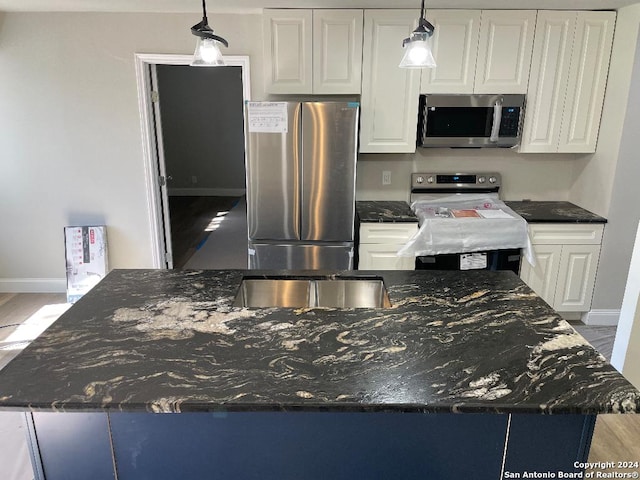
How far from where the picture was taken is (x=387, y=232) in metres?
3.30

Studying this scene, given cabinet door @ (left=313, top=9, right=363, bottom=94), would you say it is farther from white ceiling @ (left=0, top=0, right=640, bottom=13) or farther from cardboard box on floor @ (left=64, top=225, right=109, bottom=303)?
cardboard box on floor @ (left=64, top=225, right=109, bottom=303)

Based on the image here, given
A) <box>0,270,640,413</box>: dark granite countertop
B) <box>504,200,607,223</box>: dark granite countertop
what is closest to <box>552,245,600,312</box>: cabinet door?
<box>504,200,607,223</box>: dark granite countertop

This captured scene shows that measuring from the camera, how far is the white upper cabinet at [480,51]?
3.14 meters

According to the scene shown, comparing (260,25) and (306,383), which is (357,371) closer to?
(306,383)

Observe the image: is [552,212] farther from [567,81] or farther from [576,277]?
[567,81]

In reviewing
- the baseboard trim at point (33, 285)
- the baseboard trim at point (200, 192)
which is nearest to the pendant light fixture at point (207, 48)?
the baseboard trim at point (33, 285)

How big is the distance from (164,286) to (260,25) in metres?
2.35

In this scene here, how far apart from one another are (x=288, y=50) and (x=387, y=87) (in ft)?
2.41

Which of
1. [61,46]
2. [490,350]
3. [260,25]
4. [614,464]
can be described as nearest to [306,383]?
[490,350]

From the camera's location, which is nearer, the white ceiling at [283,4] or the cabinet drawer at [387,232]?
the white ceiling at [283,4]

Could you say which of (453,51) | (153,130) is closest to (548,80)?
(453,51)

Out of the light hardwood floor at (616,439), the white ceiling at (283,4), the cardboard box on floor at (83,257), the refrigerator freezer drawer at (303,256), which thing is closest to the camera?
the light hardwood floor at (616,439)

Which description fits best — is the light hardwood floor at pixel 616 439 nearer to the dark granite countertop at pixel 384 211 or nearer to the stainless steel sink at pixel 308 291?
the stainless steel sink at pixel 308 291

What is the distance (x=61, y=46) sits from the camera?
11.5 feet
